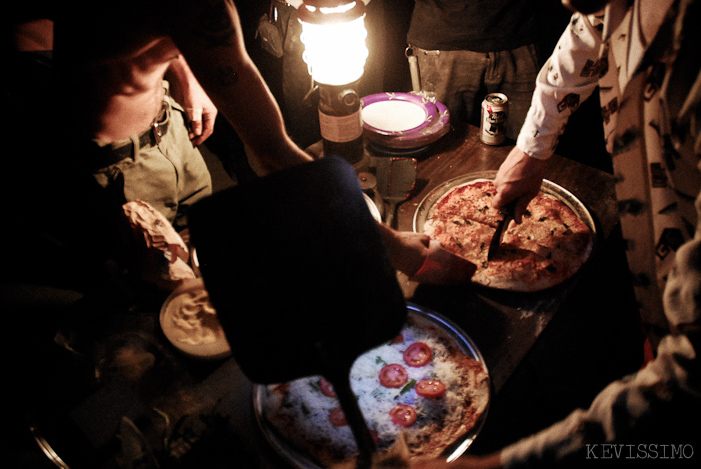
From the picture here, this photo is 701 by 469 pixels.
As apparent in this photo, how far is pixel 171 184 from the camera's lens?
2369mm

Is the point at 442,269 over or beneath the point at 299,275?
beneath

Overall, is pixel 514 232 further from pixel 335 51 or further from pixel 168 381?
pixel 168 381

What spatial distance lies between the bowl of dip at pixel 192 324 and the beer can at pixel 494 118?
1.76m

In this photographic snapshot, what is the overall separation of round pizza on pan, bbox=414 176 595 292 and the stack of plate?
1.27ft

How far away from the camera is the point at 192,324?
1.28m

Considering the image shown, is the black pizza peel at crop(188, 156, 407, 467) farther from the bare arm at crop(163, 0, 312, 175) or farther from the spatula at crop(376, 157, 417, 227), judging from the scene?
the spatula at crop(376, 157, 417, 227)

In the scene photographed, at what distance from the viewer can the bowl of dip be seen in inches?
48.1

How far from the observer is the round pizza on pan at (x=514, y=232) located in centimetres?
154

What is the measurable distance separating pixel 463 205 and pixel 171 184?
1.84 m

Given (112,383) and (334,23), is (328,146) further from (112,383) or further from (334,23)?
(112,383)

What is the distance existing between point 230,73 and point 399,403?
139 centimetres

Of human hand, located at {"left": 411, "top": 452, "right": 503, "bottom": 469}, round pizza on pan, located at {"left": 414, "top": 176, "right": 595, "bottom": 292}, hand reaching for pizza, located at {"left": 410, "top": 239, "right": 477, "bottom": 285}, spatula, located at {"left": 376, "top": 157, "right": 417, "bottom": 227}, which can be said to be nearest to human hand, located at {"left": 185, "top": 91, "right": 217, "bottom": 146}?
spatula, located at {"left": 376, "top": 157, "right": 417, "bottom": 227}

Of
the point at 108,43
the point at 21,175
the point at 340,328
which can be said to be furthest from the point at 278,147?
the point at 21,175

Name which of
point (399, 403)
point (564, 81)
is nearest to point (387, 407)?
point (399, 403)
